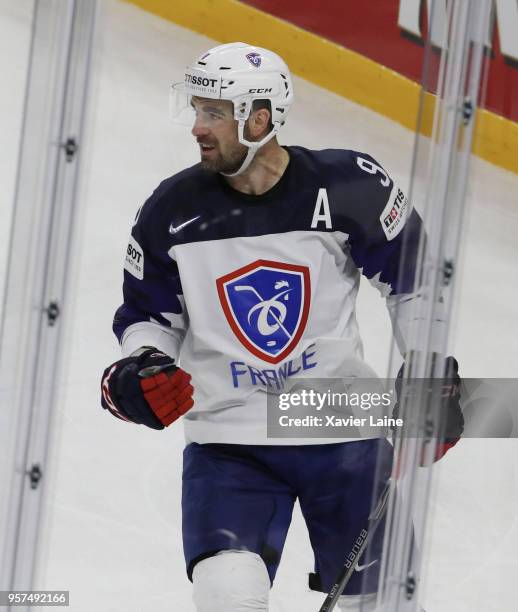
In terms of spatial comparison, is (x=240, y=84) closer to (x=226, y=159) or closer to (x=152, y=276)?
(x=226, y=159)

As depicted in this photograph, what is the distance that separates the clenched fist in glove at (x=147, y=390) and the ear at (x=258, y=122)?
34 cm

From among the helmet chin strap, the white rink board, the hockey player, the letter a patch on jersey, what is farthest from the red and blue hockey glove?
the helmet chin strap

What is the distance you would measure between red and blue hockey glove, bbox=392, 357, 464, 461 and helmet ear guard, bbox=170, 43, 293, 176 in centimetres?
45

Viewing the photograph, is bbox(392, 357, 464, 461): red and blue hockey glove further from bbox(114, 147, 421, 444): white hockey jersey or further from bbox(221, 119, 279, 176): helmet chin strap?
bbox(221, 119, 279, 176): helmet chin strap

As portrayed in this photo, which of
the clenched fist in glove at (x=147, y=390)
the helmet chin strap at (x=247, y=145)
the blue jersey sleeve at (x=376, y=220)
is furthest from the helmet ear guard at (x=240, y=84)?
the clenched fist in glove at (x=147, y=390)

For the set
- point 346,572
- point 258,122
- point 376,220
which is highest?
point 258,122

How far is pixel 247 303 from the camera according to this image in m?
2.14

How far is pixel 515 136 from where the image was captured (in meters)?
2.68

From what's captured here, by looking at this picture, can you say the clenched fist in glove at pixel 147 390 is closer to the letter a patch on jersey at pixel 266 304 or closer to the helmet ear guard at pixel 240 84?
the letter a patch on jersey at pixel 266 304

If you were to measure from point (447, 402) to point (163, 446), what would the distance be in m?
0.93

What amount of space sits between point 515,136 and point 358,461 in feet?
2.49

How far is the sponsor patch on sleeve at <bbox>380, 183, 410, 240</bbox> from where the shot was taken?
2154 mm

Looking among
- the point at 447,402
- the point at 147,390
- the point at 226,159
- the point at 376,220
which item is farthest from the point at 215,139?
the point at 447,402

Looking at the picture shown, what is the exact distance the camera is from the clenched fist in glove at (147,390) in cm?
208
